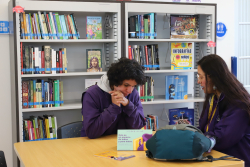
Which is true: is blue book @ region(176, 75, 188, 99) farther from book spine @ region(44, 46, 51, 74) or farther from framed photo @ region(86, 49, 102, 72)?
book spine @ region(44, 46, 51, 74)

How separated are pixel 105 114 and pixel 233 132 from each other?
2.74ft

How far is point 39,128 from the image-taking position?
3.32 m

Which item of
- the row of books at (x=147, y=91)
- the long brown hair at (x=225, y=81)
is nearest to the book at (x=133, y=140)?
the long brown hair at (x=225, y=81)

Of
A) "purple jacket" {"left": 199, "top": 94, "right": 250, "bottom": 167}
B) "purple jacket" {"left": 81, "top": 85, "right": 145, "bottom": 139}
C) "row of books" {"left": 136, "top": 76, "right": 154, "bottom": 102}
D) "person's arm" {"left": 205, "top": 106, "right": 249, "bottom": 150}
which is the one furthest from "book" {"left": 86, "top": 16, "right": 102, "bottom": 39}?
"person's arm" {"left": 205, "top": 106, "right": 249, "bottom": 150}

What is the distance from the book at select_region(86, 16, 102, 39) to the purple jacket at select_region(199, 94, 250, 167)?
6.16 feet

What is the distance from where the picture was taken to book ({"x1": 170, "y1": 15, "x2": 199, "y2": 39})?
3701 mm

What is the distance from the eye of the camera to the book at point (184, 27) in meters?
3.70

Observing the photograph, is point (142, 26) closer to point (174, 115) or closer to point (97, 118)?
point (174, 115)

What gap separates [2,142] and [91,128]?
1.73 m

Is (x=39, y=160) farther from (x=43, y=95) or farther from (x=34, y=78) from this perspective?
(x=34, y=78)

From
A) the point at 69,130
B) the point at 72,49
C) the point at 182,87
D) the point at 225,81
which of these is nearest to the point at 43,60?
the point at 72,49

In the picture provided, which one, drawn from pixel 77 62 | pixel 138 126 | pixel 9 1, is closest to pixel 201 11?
pixel 77 62

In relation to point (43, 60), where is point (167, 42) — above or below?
above

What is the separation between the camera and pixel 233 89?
1.93 meters
